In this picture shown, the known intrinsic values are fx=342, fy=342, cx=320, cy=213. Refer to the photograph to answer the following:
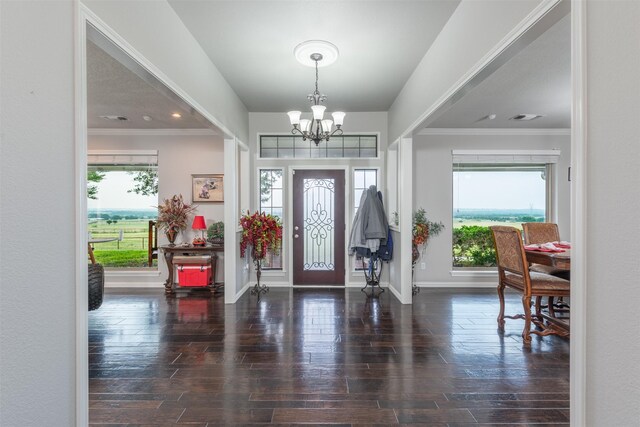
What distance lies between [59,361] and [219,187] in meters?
4.54

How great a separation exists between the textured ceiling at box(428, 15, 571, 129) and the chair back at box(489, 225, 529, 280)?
151 cm

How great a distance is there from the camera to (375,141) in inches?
229

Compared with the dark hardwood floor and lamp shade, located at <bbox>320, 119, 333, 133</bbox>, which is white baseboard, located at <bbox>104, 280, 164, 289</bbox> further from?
lamp shade, located at <bbox>320, 119, 333, 133</bbox>

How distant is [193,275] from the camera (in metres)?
5.31

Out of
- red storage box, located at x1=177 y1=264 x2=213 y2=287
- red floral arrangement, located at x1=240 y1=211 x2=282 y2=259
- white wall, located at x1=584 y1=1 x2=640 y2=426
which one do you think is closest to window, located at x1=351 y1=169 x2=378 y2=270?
red floral arrangement, located at x1=240 y1=211 x2=282 y2=259

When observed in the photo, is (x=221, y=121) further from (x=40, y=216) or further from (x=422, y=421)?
(x=422, y=421)

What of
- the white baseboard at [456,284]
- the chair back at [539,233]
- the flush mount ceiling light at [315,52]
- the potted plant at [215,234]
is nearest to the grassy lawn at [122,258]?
the potted plant at [215,234]

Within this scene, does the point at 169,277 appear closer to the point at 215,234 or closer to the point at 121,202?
the point at 215,234

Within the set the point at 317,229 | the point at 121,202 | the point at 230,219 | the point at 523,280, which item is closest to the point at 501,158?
the point at 523,280

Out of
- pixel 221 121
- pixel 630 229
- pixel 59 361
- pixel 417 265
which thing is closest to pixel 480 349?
pixel 630 229

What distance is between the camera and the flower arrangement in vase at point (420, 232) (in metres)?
5.37

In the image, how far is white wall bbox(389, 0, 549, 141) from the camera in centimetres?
206

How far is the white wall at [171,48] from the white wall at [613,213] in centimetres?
234

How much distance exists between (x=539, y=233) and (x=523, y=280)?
159cm
